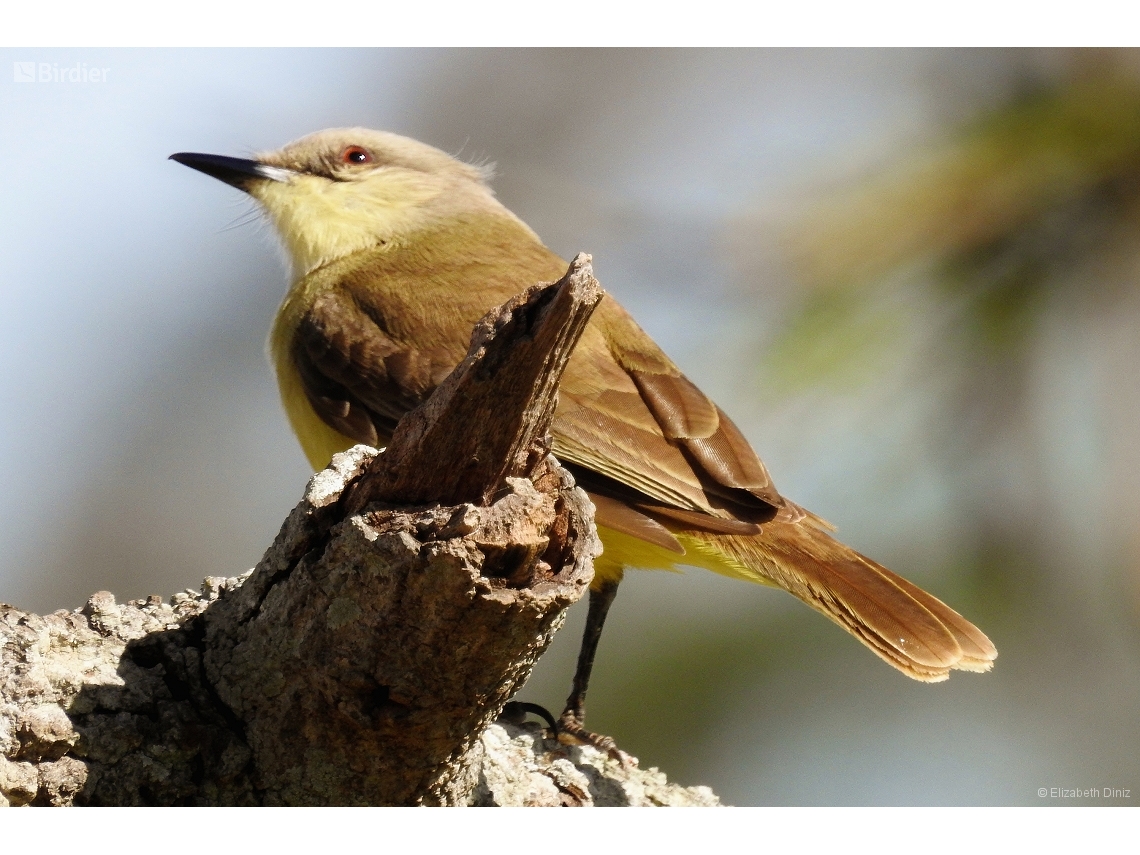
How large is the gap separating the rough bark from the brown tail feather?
1600 millimetres

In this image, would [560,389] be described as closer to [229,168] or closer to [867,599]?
[867,599]

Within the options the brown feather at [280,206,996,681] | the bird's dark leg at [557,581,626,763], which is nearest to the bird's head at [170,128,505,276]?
the brown feather at [280,206,996,681]

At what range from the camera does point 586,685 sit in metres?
4.24

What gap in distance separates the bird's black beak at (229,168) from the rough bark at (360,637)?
3280 mm

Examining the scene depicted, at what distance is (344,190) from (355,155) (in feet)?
0.76

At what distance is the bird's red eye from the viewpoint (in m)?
5.74

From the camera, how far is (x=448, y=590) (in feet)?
7.10

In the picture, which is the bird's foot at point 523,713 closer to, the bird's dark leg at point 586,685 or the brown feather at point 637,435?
the bird's dark leg at point 586,685

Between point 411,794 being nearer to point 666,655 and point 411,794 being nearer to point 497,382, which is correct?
point 497,382

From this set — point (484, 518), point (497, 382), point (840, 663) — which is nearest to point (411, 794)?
point (484, 518)

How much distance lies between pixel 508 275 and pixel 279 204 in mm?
1289

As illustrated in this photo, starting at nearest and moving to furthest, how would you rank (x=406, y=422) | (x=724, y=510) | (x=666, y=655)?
1. (x=406, y=422)
2. (x=724, y=510)
3. (x=666, y=655)

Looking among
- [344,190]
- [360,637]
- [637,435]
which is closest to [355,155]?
[344,190]

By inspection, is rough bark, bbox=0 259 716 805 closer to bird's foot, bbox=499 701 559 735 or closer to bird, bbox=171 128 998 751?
bird's foot, bbox=499 701 559 735
